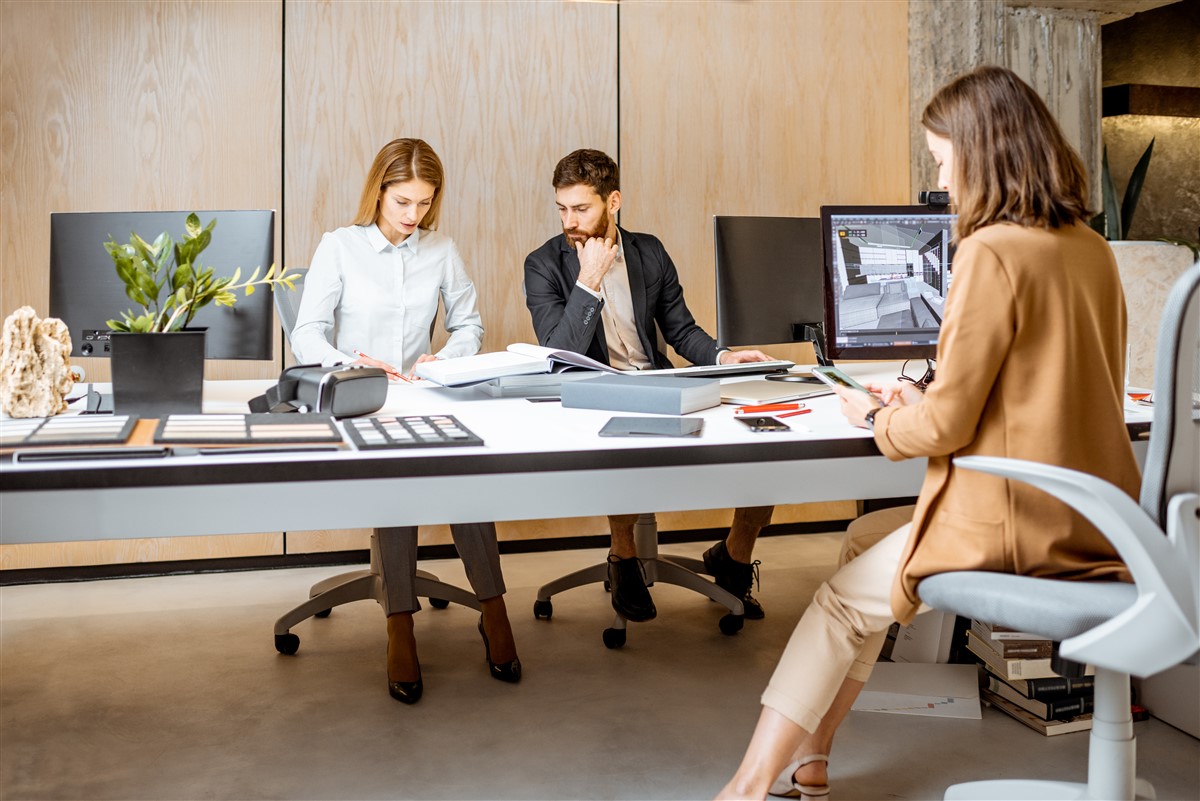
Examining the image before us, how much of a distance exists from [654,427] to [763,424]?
212 millimetres

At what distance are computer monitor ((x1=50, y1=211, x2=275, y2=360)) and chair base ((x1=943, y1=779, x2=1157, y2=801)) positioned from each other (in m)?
1.69

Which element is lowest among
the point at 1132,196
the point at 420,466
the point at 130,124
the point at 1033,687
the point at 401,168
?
the point at 1033,687

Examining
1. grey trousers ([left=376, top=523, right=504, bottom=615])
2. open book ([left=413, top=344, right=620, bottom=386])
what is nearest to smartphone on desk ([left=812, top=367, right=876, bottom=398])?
open book ([left=413, top=344, right=620, bottom=386])

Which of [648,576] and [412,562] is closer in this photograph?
[412,562]

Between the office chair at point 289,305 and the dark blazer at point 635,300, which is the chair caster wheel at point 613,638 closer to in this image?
the dark blazer at point 635,300

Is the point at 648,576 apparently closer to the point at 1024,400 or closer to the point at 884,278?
the point at 884,278

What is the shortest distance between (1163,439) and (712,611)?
78.8 inches

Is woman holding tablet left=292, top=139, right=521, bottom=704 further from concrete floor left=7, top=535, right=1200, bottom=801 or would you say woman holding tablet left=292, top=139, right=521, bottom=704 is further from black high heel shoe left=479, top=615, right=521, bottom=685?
concrete floor left=7, top=535, right=1200, bottom=801

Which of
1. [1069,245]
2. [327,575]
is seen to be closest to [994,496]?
[1069,245]

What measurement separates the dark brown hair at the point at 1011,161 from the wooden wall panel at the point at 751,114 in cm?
260

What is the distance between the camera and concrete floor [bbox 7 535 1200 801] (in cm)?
213

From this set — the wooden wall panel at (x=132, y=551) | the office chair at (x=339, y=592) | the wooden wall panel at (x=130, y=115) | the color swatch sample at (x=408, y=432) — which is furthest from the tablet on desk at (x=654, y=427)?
the wooden wall panel at (x=130, y=115)

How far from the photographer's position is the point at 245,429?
1.59 meters

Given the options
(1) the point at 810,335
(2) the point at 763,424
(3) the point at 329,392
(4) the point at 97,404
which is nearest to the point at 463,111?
(1) the point at 810,335
